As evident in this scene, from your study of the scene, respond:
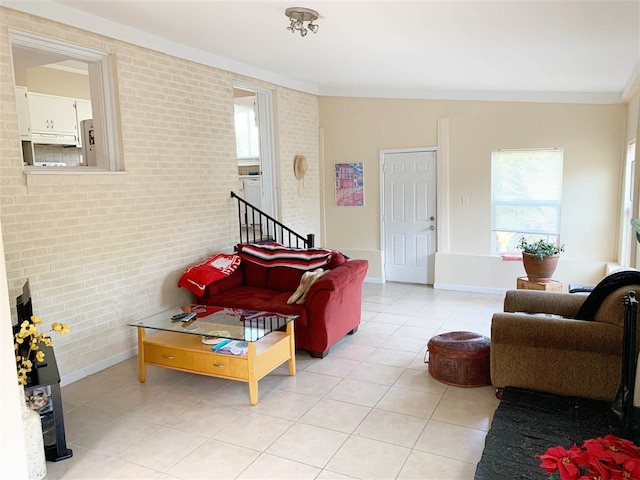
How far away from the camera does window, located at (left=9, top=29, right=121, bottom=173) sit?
3.82 m

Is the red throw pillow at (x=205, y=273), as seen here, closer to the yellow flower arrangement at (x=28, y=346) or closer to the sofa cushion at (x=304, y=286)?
the sofa cushion at (x=304, y=286)

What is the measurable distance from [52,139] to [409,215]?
4716 mm

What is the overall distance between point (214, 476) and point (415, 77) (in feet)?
15.4

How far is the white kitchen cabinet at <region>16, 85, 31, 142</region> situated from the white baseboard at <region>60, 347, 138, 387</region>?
261 cm

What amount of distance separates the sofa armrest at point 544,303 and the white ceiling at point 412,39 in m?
1.91

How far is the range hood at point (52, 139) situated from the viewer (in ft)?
18.8

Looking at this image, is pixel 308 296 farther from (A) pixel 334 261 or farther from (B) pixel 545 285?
(B) pixel 545 285

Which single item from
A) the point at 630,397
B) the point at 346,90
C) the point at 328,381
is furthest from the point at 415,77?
the point at 630,397

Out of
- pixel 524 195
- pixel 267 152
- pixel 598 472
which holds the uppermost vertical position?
pixel 267 152

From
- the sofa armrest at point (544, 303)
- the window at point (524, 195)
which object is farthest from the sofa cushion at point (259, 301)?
the window at point (524, 195)

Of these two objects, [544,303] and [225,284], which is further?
[225,284]

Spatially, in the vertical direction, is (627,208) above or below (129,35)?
below

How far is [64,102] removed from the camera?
5965mm

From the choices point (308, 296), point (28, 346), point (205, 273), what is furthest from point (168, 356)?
point (308, 296)
